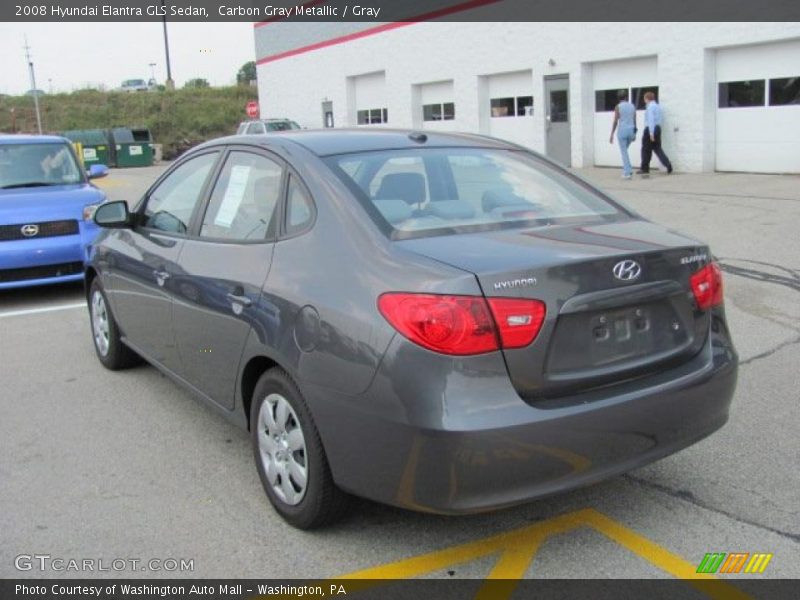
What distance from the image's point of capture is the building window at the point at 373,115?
29734 millimetres

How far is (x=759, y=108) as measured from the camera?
16469mm

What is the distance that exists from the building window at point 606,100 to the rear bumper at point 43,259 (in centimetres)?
1493

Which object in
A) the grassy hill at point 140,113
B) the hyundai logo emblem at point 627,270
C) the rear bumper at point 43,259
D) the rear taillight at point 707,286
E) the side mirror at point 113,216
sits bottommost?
the rear bumper at point 43,259

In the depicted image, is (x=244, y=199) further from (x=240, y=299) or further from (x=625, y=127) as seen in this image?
(x=625, y=127)

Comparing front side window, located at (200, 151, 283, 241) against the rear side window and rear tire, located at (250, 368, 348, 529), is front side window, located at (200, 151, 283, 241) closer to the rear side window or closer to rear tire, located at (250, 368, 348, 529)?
the rear side window

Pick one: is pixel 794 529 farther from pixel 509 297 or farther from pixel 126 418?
pixel 126 418

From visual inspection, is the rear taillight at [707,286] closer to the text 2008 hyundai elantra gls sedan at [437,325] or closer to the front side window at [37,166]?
the text 2008 hyundai elantra gls sedan at [437,325]

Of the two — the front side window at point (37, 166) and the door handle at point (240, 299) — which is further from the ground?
the front side window at point (37, 166)

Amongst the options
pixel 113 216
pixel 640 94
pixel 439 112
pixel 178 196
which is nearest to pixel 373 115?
pixel 439 112

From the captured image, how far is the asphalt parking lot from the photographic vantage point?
128 inches

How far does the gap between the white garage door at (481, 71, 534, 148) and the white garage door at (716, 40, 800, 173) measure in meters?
6.23

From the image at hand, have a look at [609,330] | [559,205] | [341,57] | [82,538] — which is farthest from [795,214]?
[341,57]
